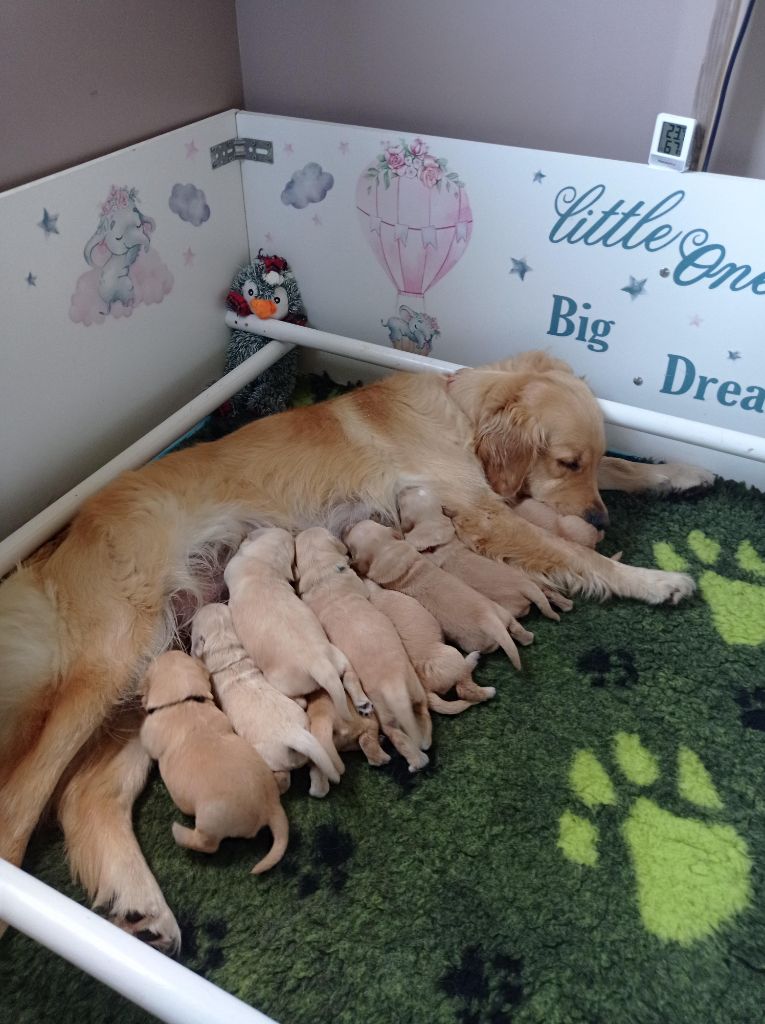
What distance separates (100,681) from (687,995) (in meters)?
1.38

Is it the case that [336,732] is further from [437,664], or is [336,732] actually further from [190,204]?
[190,204]

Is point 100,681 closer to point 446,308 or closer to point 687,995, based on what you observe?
point 687,995

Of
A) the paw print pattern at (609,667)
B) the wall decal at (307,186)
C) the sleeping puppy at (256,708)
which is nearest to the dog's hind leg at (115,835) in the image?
Result: the sleeping puppy at (256,708)

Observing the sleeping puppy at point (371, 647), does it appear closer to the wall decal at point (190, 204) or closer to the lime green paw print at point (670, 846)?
the lime green paw print at point (670, 846)

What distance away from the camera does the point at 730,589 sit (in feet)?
7.36

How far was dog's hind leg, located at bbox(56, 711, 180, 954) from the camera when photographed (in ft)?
4.99

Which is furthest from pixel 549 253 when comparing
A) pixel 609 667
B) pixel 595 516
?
pixel 609 667

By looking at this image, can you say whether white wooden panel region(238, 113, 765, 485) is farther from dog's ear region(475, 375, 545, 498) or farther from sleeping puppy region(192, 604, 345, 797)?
sleeping puppy region(192, 604, 345, 797)

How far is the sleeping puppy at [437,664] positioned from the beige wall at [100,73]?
5.18ft

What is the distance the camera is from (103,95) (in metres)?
2.22

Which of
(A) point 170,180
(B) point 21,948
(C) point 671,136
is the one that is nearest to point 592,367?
(C) point 671,136

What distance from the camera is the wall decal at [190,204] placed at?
99.0 inches

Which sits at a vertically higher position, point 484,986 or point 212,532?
point 212,532

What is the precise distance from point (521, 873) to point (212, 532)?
116 cm
